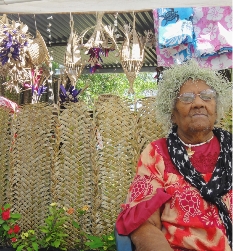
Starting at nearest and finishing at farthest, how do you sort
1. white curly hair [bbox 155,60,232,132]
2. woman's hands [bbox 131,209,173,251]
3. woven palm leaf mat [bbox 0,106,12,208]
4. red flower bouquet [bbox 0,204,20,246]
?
woman's hands [bbox 131,209,173,251]
white curly hair [bbox 155,60,232,132]
red flower bouquet [bbox 0,204,20,246]
woven palm leaf mat [bbox 0,106,12,208]

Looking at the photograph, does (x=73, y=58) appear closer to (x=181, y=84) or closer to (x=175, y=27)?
(x=175, y=27)

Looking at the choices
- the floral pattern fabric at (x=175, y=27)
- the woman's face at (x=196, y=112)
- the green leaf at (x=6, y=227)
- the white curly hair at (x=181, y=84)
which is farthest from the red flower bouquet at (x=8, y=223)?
the floral pattern fabric at (x=175, y=27)

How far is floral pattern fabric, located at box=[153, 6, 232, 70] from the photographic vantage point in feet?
14.2

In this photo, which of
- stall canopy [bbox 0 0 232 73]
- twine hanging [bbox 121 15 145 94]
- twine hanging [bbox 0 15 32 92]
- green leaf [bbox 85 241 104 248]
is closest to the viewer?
stall canopy [bbox 0 0 232 73]

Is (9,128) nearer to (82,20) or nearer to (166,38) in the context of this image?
(166,38)

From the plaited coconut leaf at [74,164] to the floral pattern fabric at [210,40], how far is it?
172 cm

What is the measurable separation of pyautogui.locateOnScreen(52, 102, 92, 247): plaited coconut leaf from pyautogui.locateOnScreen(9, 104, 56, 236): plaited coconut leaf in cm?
11

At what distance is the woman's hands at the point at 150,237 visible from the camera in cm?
191

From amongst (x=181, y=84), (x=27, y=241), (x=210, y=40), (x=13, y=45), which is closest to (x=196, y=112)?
(x=181, y=84)

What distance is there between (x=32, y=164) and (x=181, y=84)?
1.71 meters

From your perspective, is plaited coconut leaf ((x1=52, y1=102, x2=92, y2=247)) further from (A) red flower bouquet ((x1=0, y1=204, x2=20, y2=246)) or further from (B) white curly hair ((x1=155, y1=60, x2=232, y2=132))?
(B) white curly hair ((x1=155, y1=60, x2=232, y2=132))

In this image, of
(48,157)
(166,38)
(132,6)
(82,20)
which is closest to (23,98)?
(82,20)

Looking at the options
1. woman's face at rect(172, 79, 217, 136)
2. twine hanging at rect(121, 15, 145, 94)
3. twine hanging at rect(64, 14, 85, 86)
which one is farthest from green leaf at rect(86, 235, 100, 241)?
twine hanging at rect(64, 14, 85, 86)

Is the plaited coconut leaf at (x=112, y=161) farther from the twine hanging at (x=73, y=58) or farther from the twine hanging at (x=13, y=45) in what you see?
the twine hanging at (x=73, y=58)
